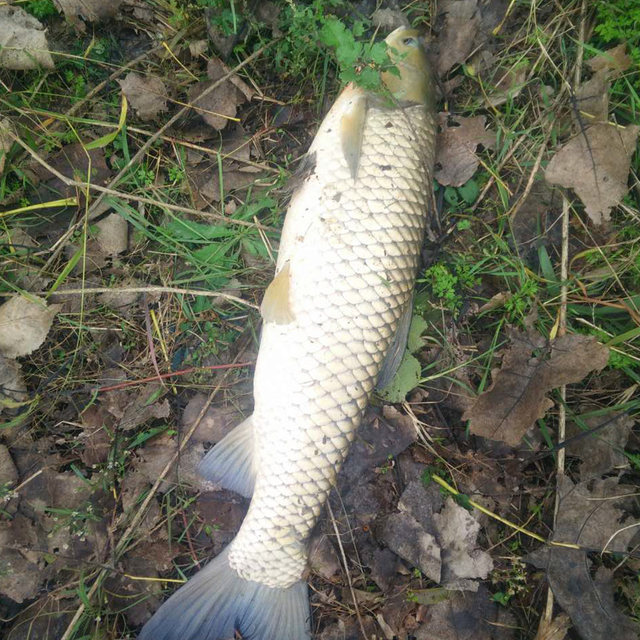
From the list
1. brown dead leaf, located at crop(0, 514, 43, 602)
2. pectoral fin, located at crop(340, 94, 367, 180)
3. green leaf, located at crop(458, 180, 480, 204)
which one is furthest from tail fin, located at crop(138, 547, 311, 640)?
green leaf, located at crop(458, 180, 480, 204)

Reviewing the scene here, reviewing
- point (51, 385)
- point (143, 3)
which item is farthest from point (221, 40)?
point (51, 385)

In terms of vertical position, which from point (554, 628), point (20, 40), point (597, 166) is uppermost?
point (20, 40)

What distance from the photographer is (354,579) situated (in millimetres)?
2535

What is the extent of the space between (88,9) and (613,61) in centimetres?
275

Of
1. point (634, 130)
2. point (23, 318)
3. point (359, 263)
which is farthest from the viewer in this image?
point (23, 318)

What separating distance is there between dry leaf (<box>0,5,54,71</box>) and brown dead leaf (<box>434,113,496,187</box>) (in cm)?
215

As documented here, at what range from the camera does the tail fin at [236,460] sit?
230cm

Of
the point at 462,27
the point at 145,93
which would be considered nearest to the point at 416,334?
the point at 462,27

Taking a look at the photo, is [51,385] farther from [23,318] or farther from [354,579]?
[354,579]

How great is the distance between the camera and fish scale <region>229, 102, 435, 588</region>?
205 cm

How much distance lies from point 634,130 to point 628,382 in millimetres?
1292

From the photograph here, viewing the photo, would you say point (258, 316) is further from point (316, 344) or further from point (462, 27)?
point (462, 27)

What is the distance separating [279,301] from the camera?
2.11 metres

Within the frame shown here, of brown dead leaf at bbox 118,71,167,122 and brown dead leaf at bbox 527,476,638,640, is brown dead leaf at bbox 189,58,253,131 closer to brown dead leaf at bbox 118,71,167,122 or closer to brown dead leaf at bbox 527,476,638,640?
brown dead leaf at bbox 118,71,167,122
